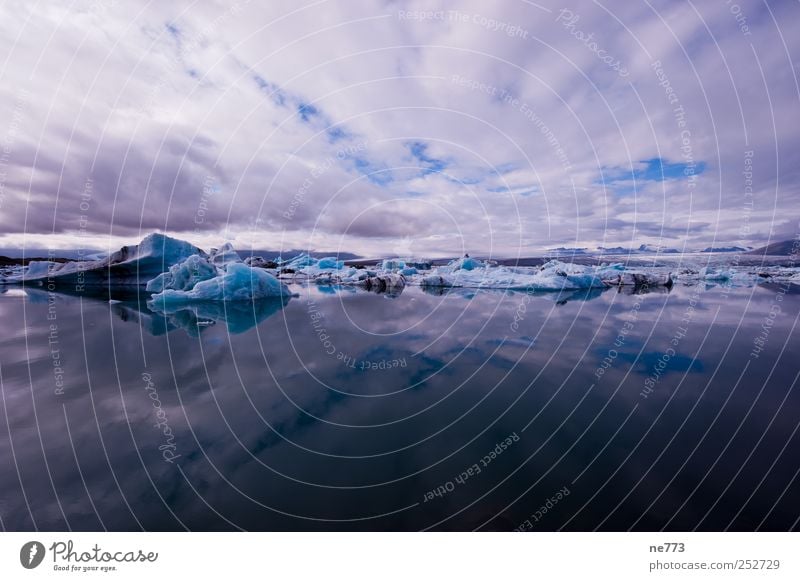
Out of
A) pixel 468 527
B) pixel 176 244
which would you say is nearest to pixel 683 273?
pixel 468 527

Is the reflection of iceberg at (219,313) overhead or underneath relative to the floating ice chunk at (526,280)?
underneath

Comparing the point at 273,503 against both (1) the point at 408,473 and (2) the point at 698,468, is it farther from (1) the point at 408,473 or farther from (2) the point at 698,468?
(2) the point at 698,468

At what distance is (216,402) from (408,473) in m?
3.88

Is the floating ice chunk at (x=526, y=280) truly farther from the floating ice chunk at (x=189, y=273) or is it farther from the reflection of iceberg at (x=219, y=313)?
the floating ice chunk at (x=189, y=273)
